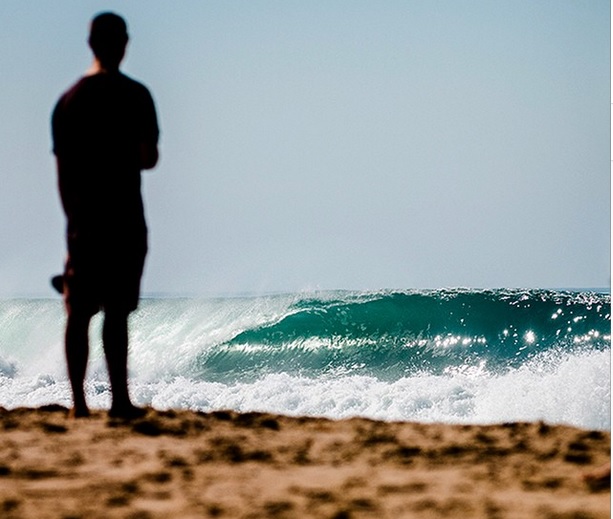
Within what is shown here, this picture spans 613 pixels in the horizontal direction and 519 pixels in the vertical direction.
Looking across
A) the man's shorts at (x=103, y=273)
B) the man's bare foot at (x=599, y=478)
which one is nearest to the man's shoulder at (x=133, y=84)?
the man's shorts at (x=103, y=273)

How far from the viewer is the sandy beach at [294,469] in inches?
102

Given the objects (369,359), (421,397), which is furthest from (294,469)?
(369,359)

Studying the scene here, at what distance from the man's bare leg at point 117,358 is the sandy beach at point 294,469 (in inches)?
4.5

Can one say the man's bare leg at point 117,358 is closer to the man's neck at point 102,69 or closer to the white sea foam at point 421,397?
the man's neck at point 102,69

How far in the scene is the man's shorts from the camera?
423 centimetres

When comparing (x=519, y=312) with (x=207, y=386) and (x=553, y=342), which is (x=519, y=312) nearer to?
(x=553, y=342)

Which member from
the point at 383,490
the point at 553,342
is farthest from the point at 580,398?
the point at 383,490

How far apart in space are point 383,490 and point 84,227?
7.14 feet

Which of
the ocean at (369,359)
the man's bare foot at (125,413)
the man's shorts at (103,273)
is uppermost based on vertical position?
the man's shorts at (103,273)

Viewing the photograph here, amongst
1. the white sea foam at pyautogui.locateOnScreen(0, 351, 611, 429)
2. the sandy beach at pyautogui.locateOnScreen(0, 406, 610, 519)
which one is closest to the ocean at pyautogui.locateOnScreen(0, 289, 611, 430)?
the white sea foam at pyautogui.locateOnScreen(0, 351, 611, 429)

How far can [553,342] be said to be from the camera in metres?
15.5

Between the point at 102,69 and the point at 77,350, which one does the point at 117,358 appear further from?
the point at 102,69

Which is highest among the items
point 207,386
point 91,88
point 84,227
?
point 91,88

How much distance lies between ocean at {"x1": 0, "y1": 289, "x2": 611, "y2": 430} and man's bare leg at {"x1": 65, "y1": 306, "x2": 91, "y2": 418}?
6.52 metres
